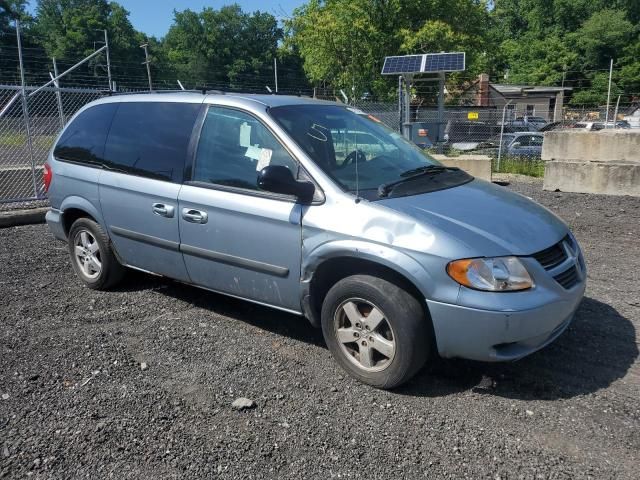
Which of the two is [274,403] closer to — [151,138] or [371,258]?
[371,258]

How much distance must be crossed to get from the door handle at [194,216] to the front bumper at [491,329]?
1778mm

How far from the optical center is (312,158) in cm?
368

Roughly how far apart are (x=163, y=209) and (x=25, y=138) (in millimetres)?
7354

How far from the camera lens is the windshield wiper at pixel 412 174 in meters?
3.56

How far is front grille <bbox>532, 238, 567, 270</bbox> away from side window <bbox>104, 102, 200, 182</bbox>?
2.58 metres

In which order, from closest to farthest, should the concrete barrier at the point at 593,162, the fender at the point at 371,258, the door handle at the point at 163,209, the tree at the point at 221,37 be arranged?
1. the fender at the point at 371,258
2. the door handle at the point at 163,209
3. the concrete barrier at the point at 593,162
4. the tree at the point at 221,37

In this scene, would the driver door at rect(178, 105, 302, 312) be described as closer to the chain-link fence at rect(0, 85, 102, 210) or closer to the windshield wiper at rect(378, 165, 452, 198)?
the windshield wiper at rect(378, 165, 452, 198)

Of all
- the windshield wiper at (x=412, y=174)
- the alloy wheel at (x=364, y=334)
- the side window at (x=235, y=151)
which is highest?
the side window at (x=235, y=151)

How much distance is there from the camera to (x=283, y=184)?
3467 millimetres

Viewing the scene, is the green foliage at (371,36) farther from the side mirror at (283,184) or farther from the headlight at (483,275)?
the headlight at (483,275)

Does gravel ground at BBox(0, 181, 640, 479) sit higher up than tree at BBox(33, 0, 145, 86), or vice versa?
tree at BBox(33, 0, 145, 86)

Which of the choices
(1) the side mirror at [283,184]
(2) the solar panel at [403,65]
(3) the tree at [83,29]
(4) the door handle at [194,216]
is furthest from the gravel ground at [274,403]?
(3) the tree at [83,29]

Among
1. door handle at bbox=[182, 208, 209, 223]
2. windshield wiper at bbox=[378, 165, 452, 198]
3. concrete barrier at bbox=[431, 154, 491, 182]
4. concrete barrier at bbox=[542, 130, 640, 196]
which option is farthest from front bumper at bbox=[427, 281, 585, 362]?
concrete barrier at bbox=[431, 154, 491, 182]

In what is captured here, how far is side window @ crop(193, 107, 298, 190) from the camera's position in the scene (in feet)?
12.6
